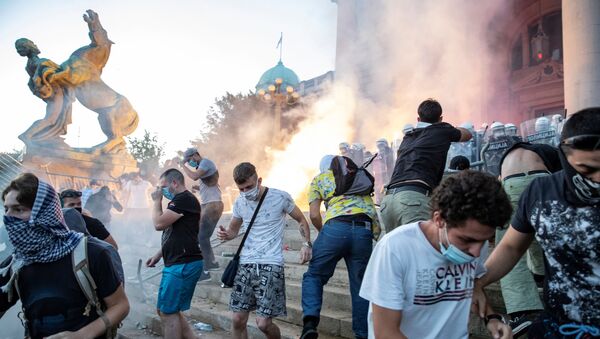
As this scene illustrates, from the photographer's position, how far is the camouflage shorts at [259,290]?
4.23 meters

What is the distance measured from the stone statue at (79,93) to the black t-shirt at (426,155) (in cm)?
1578

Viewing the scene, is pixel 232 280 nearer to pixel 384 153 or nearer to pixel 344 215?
pixel 344 215

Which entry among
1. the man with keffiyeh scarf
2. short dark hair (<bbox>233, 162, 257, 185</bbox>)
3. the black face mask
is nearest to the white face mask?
short dark hair (<bbox>233, 162, 257, 185</bbox>)

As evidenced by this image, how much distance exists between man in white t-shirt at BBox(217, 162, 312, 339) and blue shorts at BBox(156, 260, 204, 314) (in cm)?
52

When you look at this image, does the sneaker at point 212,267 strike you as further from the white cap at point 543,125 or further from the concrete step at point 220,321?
the white cap at point 543,125

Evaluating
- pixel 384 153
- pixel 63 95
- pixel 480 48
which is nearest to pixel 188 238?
pixel 384 153

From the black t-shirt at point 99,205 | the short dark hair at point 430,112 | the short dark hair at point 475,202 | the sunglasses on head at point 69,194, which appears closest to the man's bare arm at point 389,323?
the short dark hair at point 475,202

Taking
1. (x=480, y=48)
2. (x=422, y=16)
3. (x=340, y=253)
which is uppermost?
(x=422, y=16)

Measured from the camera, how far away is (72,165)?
54.6 feet

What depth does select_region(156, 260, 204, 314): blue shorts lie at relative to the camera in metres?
4.59

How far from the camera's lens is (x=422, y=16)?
68.0 feet

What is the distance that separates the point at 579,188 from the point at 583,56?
384 inches

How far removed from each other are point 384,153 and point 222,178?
18917 millimetres

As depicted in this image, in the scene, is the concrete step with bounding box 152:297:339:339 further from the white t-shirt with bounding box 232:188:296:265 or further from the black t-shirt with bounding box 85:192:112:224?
the black t-shirt with bounding box 85:192:112:224
